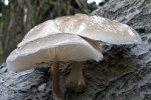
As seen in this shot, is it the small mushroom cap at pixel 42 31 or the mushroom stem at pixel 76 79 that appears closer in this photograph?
the small mushroom cap at pixel 42 31

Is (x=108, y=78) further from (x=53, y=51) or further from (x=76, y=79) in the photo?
(x=53, y=51)

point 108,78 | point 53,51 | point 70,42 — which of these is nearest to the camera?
point 70,42

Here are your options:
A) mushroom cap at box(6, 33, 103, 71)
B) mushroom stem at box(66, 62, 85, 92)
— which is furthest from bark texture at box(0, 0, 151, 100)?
mushroom cap at box(6, 33, 103, 71)

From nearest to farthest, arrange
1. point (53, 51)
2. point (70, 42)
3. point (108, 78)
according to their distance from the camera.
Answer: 1. point (70, 42)
2. point (53, 51)
3. point (108, 78)

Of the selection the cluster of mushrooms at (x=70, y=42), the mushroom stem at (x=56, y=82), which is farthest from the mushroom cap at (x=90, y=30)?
the mushroom stem at (x=56, y=82)

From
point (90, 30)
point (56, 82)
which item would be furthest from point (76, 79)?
point (90, 30)

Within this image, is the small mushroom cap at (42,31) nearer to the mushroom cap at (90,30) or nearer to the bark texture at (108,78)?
the mushroom cap at (90,30)

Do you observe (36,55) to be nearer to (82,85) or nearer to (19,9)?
(82,85)
